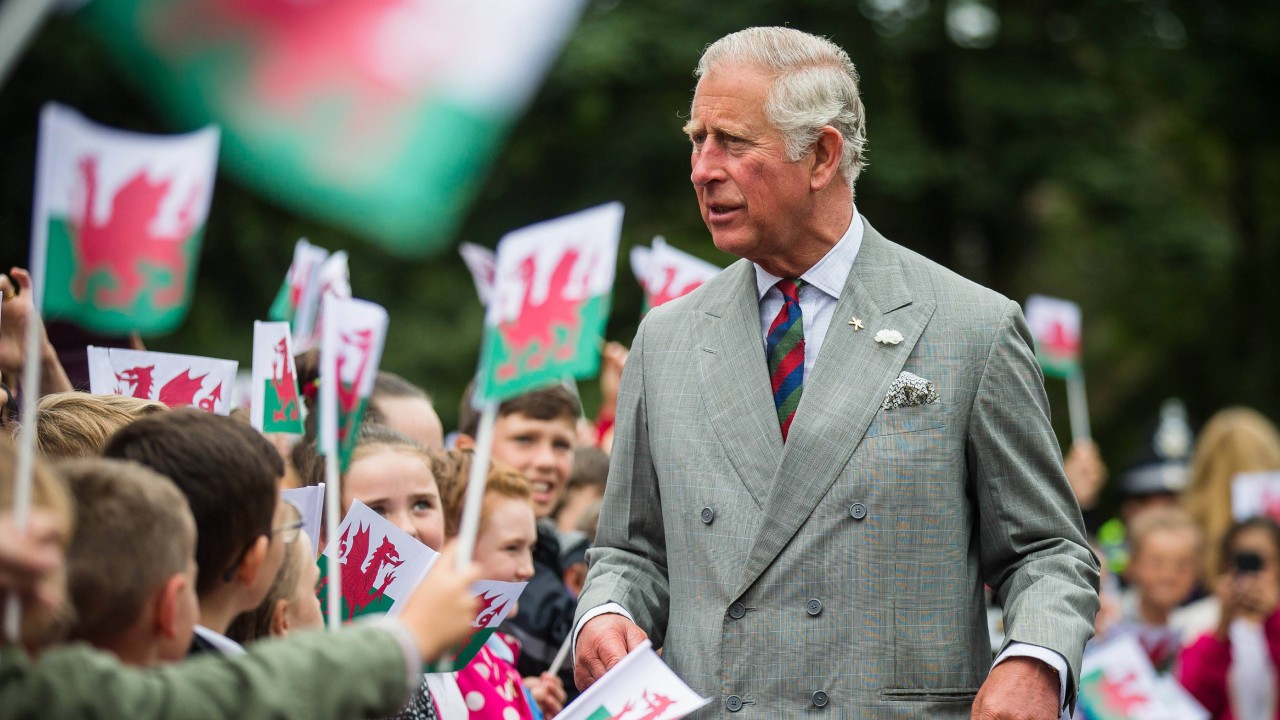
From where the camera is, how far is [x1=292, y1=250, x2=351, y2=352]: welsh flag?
490 centimetres

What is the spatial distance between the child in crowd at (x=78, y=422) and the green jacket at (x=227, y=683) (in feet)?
4.06

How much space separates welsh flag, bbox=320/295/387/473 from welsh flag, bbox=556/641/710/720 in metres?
1.03

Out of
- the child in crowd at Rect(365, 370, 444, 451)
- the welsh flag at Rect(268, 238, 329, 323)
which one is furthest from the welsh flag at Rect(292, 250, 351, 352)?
the child in crowd at Rect(365, 370, 444, 451)

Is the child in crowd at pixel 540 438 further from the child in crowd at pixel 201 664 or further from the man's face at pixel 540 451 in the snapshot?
the child in crowd at pixel 201 664

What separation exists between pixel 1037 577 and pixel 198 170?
2.76m

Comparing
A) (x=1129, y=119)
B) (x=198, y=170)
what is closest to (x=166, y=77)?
(x=198, y=170)

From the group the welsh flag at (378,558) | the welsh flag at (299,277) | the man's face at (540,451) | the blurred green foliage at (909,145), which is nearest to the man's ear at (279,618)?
the welsh flag at (378,558)

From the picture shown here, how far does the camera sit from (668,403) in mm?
3514

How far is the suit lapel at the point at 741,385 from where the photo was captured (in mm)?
3344

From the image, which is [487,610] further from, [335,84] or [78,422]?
[335,84]

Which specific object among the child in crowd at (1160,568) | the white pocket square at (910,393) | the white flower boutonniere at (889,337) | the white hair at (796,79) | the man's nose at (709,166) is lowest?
the child in crowd at (1160,568)

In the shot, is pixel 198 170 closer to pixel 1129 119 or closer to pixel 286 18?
pixel 286 18

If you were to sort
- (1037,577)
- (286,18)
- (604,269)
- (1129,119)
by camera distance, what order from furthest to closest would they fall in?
(1129,119), (604,269), (1037,577), (286,18)

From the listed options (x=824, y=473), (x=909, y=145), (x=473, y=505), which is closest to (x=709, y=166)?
(x=824, y=473)
